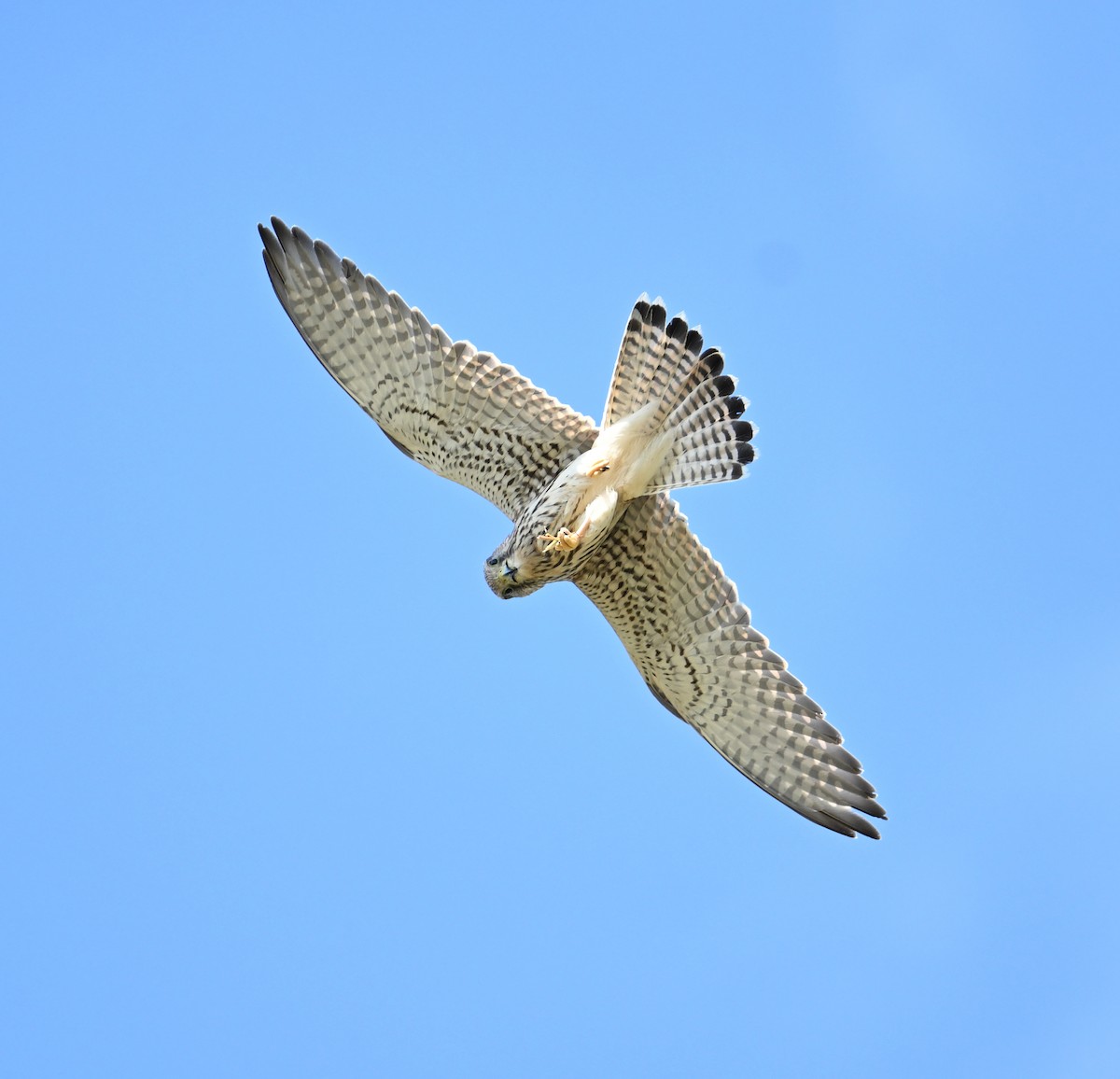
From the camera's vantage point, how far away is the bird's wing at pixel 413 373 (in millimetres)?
11102

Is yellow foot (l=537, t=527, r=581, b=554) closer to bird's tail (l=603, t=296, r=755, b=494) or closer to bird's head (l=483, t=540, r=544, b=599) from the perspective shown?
bird's head (l=483, t=540, r=544, b=599)

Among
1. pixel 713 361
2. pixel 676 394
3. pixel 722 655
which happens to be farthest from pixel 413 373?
pixel 722 655

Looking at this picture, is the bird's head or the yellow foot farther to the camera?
the bird's head

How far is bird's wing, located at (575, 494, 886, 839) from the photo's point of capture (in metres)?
11.4

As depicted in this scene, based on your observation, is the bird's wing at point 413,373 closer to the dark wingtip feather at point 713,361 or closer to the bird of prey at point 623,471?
the bird of prey at point 623,471

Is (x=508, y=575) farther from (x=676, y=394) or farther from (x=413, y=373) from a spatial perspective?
(x=676, y=394)

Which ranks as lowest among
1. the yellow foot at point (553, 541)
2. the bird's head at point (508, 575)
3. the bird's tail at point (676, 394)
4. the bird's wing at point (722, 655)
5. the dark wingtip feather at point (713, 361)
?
the bird's head at point (508, 575)

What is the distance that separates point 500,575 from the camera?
439 inches

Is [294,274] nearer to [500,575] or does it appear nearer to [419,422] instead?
[419,422]

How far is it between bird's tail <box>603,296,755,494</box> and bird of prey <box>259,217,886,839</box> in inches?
0.4

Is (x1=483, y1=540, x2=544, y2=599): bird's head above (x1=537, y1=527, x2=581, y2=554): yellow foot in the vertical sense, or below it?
below

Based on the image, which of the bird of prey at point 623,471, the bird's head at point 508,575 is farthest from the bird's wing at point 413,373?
the bird's head at point 508,575

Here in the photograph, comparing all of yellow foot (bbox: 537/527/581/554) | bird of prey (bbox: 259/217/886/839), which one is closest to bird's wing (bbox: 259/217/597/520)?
bird of prey (bbox: 259/217/886/839)

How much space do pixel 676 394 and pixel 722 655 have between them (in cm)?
186
